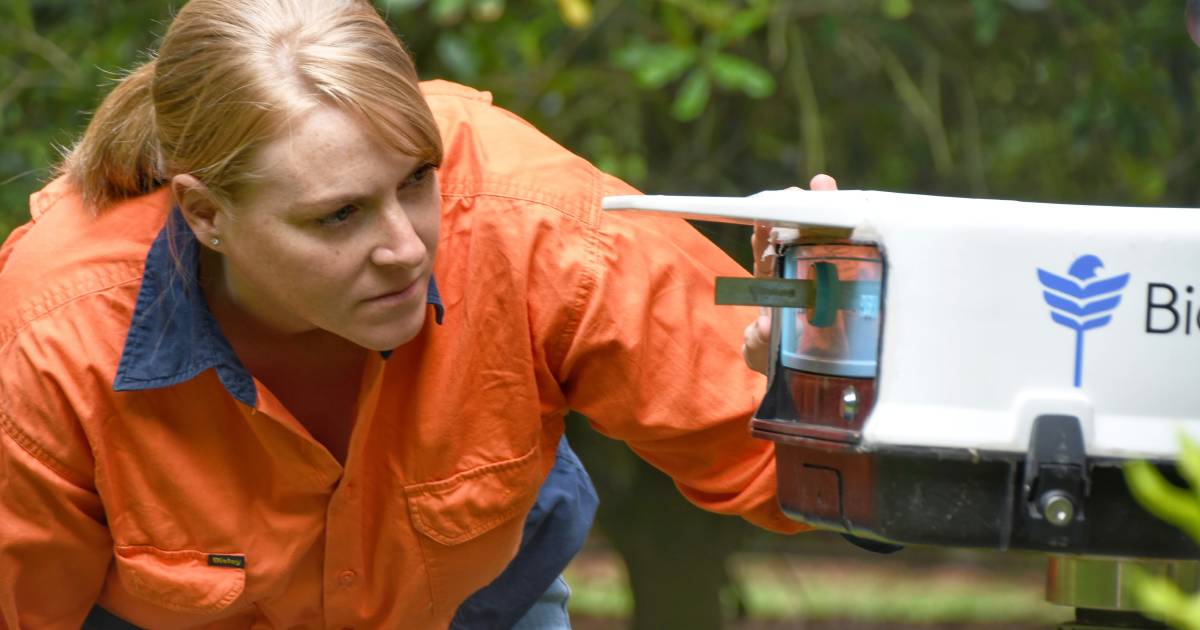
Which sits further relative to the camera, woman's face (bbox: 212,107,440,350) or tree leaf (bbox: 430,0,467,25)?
tree leaf (bbox: 430,0,467,25)

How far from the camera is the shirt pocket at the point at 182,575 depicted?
1808mm

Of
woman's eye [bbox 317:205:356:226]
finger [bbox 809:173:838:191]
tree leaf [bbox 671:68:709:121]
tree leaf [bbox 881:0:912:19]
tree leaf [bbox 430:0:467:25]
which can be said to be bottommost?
woman's eye [bbox 317:205:356:226]

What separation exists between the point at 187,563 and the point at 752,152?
2228 mm

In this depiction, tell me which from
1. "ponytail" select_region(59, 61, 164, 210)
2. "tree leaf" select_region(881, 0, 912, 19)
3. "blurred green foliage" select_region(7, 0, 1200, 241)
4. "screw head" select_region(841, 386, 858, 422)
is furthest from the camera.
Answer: "tree leaf" select_region(881, 0, 912, 19)

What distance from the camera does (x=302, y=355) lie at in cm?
186

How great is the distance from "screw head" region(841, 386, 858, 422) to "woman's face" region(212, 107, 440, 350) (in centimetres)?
46

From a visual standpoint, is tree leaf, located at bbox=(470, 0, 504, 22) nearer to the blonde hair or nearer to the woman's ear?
the blonde hair

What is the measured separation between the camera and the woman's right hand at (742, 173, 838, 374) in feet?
5.24

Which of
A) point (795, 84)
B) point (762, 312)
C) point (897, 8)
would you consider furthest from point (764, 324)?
point (795, 84)

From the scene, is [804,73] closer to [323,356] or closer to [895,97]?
[895,97]

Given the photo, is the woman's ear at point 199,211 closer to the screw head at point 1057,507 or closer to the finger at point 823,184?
the finger at point 823,184

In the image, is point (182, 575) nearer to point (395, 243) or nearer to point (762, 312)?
point (395, 243)

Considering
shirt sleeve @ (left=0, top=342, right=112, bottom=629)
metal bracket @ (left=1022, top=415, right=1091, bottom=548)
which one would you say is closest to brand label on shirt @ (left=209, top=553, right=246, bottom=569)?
shirt sleeve @ (left=0, top=342, right=112, bottom=629)

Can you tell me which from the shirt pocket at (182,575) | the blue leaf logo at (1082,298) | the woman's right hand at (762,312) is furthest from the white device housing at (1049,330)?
the shirt pocket at (182,575)
